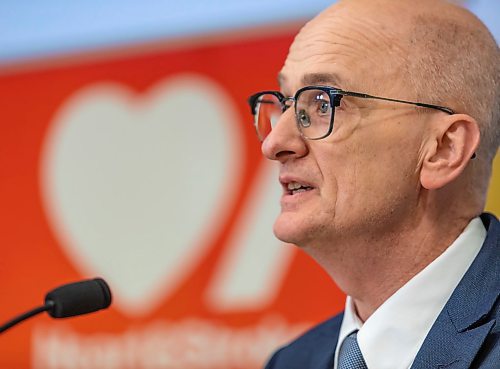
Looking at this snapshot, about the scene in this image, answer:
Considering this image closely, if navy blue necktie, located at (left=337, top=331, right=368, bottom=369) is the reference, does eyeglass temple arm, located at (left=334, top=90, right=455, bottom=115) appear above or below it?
above

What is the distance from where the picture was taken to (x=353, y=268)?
→ 5.65 feet

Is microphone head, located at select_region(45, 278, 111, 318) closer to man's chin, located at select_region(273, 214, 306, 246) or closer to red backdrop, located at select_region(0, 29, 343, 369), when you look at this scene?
man's chin, located at select_region(273, 214, 306, 246)

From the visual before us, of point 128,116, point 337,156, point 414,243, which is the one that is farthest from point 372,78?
point 128,116

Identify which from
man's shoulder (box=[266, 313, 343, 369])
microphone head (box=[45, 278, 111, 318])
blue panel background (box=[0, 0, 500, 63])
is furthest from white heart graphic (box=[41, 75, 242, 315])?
microphone head (box=[45, 278, 111, 318])

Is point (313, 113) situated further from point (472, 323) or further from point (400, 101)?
point (472, 323)

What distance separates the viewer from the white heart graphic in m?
2.83

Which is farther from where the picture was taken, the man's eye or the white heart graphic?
the white heart graphic

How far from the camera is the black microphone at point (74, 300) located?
1.44m

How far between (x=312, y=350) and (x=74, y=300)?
2.11ft

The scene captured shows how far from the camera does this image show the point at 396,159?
165 centimetres

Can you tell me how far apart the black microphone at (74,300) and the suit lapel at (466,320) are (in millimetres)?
569

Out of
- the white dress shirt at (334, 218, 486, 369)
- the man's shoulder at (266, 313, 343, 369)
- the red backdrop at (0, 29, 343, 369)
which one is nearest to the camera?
the white dress shirt at (334, 218, 486, 369)

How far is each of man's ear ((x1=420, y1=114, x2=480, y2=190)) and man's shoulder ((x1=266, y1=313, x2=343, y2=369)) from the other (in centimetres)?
44

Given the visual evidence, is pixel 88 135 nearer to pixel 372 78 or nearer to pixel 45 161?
pixel 45 161
